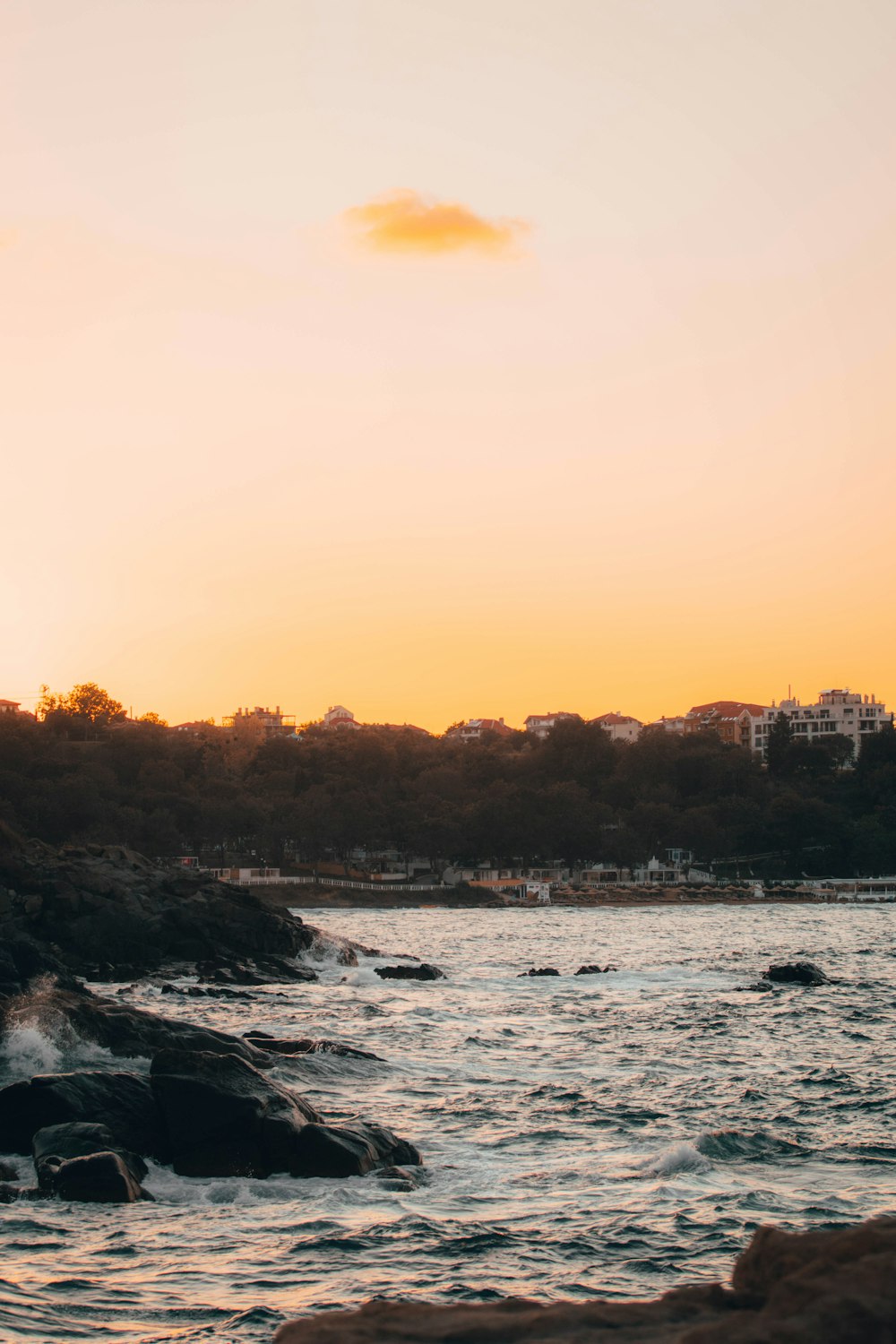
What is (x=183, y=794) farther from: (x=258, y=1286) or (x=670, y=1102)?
(x=258, y=1286)

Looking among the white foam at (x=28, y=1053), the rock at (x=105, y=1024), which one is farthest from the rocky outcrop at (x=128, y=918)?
the white foam at (x=28, y=1053)

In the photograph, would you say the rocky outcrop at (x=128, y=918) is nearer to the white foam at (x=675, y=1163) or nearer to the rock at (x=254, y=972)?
the rock at (x=254, y=972)

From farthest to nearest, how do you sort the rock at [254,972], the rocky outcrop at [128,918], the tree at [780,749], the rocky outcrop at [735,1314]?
the tree at [780,749], the rocky outcrop at [128,918], the rock at [254,972], the rocky outcrop at [735,1314]

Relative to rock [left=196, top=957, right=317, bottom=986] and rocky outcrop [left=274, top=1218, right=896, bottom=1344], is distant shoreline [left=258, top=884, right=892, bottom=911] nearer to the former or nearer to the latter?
rock [left=196, top=957, right=317, bottom=986]

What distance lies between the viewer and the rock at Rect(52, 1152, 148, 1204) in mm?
15664

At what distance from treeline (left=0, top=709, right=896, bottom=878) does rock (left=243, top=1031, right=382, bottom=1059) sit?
282 feet

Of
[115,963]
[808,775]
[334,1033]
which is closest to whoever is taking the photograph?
[334,1033]

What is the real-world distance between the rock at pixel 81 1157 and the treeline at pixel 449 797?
94.9m

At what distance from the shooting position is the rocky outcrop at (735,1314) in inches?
189

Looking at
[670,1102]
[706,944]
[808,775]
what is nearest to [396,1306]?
[670,1102]

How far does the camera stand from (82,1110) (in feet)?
58.4

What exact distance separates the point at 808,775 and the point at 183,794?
8525 centimetres

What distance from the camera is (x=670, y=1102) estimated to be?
73.8 feet

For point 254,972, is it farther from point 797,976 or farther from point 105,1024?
point 105,1024
